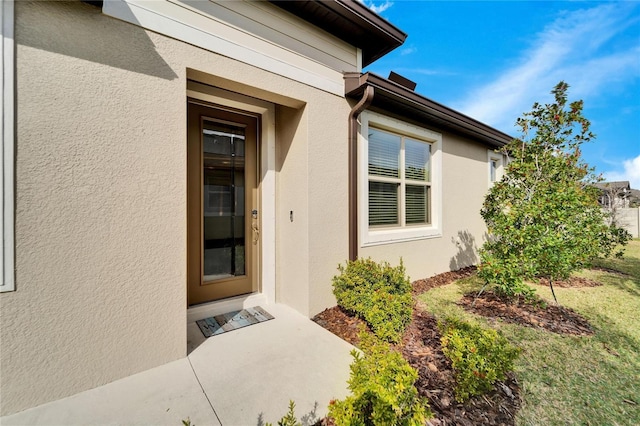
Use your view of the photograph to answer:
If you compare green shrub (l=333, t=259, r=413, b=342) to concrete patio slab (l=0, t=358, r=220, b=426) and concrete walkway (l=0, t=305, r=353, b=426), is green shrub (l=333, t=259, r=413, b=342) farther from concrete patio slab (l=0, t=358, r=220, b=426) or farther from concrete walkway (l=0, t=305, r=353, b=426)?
concrete patio slab (l=0, t=358, r=220, b=426)

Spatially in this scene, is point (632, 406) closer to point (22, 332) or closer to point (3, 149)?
point (22, 332)

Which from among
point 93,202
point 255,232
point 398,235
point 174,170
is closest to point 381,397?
point 174,170

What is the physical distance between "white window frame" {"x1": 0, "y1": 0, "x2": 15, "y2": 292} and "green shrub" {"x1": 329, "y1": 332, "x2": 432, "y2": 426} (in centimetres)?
252

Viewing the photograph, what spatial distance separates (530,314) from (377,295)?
2.60m

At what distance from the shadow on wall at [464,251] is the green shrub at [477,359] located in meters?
3.96

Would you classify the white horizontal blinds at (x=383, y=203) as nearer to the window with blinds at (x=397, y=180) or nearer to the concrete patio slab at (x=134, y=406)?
the window with blinds at (x=397, y=180)

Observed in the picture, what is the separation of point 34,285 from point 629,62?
1145 centimetres

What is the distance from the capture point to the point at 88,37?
82.5 inches

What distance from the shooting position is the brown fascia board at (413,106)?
371cm

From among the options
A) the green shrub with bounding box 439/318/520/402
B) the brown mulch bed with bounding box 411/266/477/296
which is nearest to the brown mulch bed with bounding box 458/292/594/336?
the brown mulch bed with bounding box 411/266/477/296

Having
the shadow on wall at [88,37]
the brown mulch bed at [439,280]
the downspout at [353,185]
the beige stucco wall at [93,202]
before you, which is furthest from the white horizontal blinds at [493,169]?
the shadow on wall at [88,37]

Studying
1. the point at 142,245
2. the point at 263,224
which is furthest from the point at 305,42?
the point at 142,245

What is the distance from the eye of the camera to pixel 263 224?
150 inches

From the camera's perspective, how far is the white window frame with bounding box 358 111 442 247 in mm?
4098
